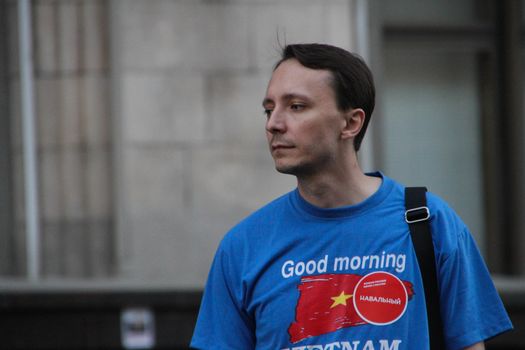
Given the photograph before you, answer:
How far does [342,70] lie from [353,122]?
16cm

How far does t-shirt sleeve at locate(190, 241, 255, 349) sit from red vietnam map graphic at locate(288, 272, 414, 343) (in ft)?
0.65

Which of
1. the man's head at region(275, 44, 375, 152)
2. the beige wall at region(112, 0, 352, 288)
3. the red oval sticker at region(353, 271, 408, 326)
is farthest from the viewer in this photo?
the beige wall at region(112, 0, 352, 288)

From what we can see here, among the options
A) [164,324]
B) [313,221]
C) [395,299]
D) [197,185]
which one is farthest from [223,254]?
[197,185]

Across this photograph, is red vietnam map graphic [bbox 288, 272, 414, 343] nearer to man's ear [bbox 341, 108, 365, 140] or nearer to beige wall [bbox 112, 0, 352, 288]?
man's ear [bbox 341, 108, 365, 140]

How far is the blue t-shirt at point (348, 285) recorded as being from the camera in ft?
8.57

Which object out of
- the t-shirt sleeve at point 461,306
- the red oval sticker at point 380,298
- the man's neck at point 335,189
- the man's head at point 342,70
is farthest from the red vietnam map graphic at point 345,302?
the man's head at point 342,70

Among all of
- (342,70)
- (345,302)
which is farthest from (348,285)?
(342,70)

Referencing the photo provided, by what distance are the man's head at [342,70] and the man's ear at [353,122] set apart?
0.01m

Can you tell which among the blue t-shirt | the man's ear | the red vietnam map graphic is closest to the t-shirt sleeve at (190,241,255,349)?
the blue t-shirt

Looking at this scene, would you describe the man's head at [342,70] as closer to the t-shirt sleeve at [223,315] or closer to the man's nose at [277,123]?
the man's nose at [277,123]

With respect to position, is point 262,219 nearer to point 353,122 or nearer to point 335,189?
point 335,189

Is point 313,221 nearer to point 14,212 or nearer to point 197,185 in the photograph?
point 197,185

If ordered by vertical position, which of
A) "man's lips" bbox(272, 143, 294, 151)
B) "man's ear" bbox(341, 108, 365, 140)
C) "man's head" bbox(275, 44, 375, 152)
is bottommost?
"man's lips" bbox(272, 143, 294, 151)

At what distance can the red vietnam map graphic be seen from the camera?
8.57 ft
